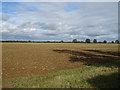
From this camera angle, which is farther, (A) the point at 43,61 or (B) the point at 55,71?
(A) the point at 43,61

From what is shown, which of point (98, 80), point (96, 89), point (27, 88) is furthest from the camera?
point (98, 80)

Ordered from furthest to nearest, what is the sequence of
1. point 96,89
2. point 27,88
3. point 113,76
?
point 113,76 < point 27,88 < point 96,89

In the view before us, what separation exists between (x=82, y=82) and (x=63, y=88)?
124cm

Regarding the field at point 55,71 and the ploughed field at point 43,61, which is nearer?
the field at point 55,71

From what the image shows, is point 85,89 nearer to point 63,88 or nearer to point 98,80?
point 63,88

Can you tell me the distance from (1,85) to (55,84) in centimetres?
292

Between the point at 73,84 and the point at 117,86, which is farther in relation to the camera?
the point at 73,84

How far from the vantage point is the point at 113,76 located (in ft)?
27.2

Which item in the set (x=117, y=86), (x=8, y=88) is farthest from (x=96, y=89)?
(x=8, y=88)

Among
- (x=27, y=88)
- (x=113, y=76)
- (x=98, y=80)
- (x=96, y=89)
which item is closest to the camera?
(x=96, y=89)

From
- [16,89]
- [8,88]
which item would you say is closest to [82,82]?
[16,89]

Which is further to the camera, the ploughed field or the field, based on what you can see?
the ploughed field

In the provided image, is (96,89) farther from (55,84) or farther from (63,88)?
(55,84)

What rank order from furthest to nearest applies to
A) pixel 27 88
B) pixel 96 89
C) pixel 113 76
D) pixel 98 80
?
1. pixel 113 76
2. pixel 98 80
3. pixel 27 88
4. pixel 96 89
